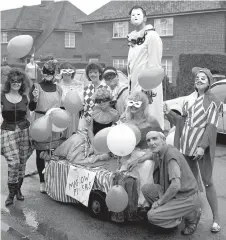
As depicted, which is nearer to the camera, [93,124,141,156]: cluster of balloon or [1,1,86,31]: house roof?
[93,124,141,156]: cluster of balloon

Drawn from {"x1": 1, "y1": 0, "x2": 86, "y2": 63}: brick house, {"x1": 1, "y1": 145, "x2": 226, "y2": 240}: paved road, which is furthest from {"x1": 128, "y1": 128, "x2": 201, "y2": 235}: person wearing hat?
{"x1": 1, "y1": 0, "x2": 86, "y2": 63}: brick house

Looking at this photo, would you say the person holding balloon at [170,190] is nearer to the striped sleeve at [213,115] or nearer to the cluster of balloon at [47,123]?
the striped sleeve at [213,115]

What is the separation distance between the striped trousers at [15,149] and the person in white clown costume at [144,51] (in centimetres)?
162

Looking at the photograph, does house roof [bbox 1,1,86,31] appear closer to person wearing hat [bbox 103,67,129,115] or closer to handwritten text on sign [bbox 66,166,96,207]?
person wearing hat [bbox 103,67,129,115]

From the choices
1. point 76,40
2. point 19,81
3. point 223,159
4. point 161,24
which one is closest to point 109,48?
point 161,24

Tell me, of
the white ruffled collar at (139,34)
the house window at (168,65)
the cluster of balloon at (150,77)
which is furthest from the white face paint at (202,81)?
the house window at (168,65)

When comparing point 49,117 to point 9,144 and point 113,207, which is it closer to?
point 9,144

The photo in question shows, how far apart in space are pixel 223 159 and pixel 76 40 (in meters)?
30.9

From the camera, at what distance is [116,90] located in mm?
5812

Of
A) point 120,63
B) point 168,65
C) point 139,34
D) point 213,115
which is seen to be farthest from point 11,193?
point 120,63

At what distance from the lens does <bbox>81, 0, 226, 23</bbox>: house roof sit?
73.9ft

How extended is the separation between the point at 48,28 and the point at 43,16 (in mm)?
2112

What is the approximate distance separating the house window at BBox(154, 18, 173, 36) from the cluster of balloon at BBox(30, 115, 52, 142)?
65.9 feet

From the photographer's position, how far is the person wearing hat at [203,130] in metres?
4.27
